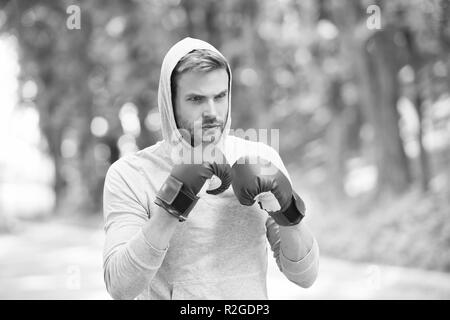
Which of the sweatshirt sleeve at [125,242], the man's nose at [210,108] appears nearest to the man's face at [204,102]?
the man's nose at [210,108]

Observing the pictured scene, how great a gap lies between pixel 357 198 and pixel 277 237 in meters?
11.5

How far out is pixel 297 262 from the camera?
190 cm

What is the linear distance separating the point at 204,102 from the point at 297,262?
568mm

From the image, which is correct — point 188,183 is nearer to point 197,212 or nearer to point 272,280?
point 197,212

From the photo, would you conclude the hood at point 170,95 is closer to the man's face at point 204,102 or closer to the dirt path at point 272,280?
the man's face at point 204,102

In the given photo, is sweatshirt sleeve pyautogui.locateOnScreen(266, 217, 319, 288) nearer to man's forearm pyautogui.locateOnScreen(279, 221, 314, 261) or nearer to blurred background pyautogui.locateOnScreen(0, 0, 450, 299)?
man's forearm pyautogui.locateOnScreen(279, 221, 314, 261)

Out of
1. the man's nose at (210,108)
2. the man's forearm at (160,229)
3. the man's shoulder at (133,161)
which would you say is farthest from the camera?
the man's shoulder at (133,161)

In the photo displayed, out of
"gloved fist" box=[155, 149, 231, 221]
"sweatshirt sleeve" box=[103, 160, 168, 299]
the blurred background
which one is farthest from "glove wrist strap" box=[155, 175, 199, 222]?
the blurred background

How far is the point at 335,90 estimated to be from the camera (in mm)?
13891

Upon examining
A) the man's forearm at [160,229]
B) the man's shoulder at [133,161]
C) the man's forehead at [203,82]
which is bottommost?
the man's forearm at [160,229]

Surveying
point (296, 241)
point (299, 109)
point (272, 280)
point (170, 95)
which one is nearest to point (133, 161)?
point (170, 95)

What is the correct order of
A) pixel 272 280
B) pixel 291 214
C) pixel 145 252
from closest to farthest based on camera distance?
pixel 145 252 < pixel 291 214 < pixel 272 280

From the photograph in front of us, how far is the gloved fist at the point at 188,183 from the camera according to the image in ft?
5.64

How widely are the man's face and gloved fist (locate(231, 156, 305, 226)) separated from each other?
14cm
